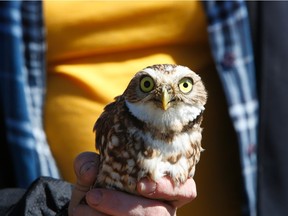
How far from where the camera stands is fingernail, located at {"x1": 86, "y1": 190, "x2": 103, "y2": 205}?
1.35 metres

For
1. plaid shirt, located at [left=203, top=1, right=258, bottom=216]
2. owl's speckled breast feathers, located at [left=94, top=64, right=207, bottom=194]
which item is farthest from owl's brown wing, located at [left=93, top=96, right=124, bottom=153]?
plaid shirt, located at [left=203, top=1, right=258, bottom=216]

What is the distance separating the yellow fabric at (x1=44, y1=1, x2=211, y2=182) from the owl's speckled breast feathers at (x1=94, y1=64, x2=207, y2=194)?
511mm

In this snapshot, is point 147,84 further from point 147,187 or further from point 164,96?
point 147,187

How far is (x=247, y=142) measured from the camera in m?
1.90

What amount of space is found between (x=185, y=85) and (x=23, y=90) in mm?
661

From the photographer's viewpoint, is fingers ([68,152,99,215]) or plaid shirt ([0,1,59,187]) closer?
fingers ([68,152,99,215])

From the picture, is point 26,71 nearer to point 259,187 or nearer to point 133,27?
point 133,27

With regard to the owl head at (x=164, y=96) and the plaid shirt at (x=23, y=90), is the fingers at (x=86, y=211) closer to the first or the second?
the owl head at (x=164, y=96)

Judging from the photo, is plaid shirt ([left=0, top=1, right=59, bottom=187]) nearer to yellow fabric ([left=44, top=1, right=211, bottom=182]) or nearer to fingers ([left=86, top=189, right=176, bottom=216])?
yellow fabric ([left=44, top=1, right=211, bottom=182])

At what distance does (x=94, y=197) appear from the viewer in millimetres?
1355

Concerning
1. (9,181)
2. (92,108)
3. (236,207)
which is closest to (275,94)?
(236,207)

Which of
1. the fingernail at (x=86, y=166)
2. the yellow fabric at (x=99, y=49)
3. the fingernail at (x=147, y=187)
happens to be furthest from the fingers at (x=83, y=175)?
the yellow fabric at (x=99, y=49)

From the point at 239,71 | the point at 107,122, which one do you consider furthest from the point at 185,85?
the point at 239,71

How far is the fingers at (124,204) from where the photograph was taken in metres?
1.34
